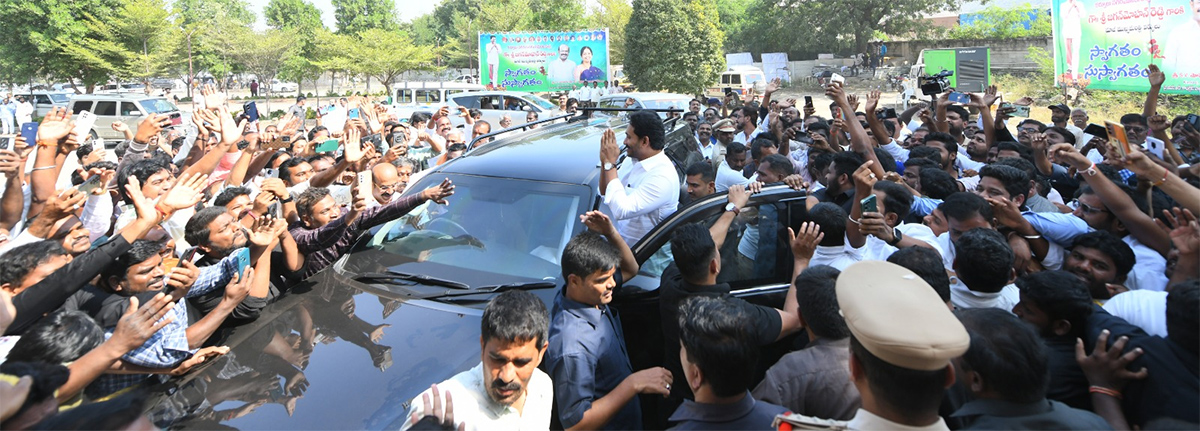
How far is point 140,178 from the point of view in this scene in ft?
13.5

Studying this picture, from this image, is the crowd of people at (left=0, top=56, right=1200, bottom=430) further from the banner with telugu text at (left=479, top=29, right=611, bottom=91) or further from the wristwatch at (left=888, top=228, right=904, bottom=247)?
the banner with telugu text at (left=479, top=29, right=611, bottom=91)

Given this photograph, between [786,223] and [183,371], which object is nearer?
[183,371]

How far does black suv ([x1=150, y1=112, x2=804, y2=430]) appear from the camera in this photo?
2.53m

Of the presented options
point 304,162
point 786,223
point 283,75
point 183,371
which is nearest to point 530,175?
point 786,223

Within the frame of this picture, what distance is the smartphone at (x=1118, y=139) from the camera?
3.32 meters

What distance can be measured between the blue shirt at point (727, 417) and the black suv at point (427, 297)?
1.10m

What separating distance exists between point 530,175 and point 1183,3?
11.5 metres

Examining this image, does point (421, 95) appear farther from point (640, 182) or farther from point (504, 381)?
point (504, 381)

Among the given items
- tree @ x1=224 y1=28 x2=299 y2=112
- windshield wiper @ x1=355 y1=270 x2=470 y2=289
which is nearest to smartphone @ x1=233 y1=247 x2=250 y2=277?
windshield wiper @ x1=355 y1=270 x2=470 y2=289

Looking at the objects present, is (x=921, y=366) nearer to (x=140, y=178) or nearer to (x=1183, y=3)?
(x=140, y=178)

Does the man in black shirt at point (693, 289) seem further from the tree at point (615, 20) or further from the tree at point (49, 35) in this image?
the tree at point (615, 20)

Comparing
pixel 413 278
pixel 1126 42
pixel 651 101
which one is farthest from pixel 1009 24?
pixel 413 278

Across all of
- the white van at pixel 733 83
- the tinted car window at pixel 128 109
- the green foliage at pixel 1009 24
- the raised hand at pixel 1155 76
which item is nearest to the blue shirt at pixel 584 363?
the raised hand at pixel 1155 76

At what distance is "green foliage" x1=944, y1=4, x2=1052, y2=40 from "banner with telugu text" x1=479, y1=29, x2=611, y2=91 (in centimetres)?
2323
